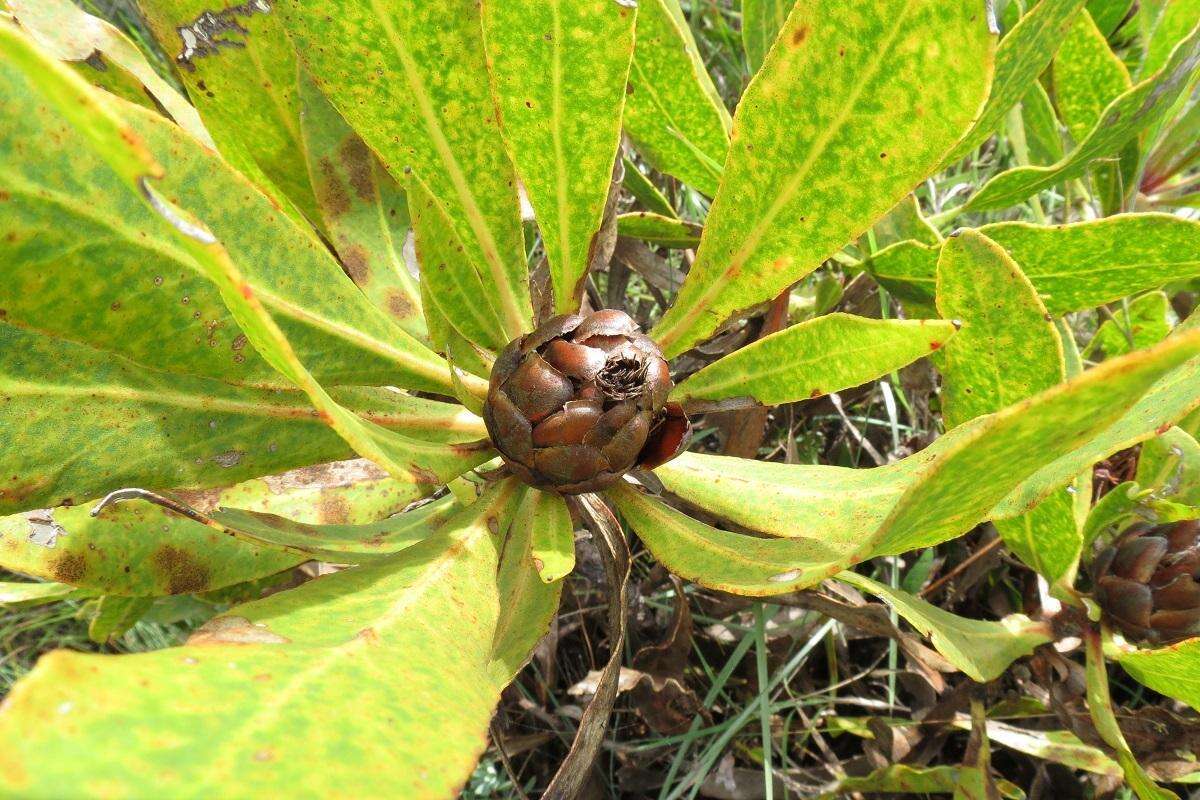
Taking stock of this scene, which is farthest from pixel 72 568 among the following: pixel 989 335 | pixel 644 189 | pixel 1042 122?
pixel 1042 122

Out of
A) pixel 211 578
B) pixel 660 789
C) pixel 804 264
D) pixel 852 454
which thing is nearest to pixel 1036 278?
pixel 804 264

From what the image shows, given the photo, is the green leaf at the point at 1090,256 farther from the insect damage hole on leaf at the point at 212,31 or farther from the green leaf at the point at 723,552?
the insect damage hole on leaf at the point at 212,31

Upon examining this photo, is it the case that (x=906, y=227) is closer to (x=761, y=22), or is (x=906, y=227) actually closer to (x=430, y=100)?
(x=761, y=22)

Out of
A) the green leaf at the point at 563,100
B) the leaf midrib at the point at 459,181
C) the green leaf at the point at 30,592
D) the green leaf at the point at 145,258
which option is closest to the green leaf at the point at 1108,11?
the green leaf at the point at 563,100

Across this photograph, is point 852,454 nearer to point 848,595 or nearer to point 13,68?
point 848,595

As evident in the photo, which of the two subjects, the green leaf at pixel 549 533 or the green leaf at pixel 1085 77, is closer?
the green leaf at pixel 549 533

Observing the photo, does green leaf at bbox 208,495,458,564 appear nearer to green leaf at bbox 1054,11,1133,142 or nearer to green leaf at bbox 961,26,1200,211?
green leaf at bbox 961,26,1200,211
